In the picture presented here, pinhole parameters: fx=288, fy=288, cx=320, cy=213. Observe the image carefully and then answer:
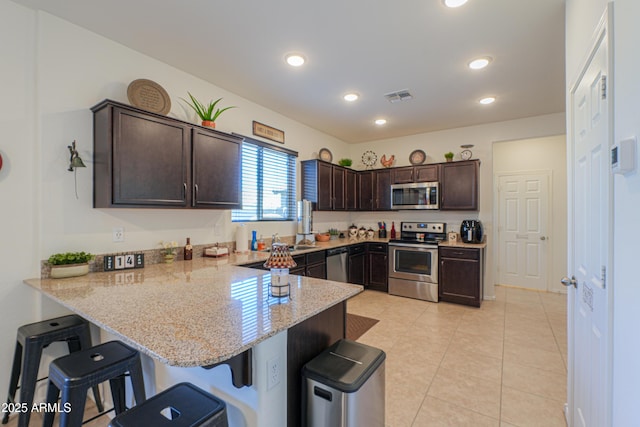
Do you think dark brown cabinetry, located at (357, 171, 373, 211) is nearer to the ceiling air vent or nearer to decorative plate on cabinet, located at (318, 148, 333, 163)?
decorative plate on cabinet, located at (318, 148, 333, 163)

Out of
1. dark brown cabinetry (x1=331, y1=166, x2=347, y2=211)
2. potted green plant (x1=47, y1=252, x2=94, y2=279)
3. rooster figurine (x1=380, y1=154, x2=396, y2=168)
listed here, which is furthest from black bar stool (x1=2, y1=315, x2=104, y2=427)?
rooster figurine (x1=380, y1=154, x2=396, y2=168)

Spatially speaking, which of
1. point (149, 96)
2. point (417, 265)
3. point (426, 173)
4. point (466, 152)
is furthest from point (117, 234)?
point (466, 152)

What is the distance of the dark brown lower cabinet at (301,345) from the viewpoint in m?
1.35

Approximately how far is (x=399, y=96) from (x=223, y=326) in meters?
3.25

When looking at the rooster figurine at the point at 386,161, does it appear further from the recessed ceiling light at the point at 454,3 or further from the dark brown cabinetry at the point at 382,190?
the recessed ceiling light at the point at 454,3

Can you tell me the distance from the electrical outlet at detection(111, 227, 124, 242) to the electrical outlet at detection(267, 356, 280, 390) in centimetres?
193

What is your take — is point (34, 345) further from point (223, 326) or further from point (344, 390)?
point (344, 390)

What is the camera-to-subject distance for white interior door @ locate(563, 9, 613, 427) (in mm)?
1162

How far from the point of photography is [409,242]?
4.57 m

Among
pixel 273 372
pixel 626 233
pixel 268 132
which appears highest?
pixel 268 132

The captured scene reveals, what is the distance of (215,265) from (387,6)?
7.95 feet

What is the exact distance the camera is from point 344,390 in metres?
1.21

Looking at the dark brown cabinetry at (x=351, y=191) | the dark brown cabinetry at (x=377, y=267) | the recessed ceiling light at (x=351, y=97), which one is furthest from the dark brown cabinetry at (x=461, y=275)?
the recessed ceiling light at (x=351, y=97)

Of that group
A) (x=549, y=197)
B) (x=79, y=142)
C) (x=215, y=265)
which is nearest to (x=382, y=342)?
(x=215, y=265)
